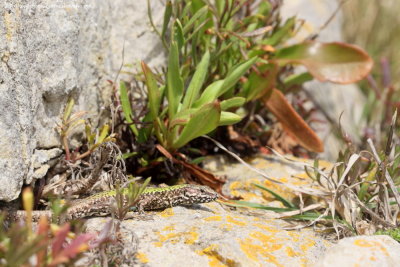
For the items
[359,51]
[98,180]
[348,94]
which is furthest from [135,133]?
[348,94]

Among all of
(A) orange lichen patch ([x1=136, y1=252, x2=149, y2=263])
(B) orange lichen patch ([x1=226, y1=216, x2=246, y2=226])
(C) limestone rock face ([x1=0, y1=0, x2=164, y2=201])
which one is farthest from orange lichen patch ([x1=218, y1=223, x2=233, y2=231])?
(C) limestone rock face ([x1=0, y1=0, x2=164, y2=201])

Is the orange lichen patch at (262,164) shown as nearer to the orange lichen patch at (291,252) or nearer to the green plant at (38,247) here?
the orange lichen patch at (291,252)

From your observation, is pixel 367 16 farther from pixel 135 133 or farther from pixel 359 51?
pixel 135 133

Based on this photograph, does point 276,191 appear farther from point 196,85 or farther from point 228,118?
point 196,85

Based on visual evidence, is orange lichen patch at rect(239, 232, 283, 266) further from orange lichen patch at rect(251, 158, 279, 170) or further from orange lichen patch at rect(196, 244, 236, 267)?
orange lichen patch at rect(251, 158, 279, 170)

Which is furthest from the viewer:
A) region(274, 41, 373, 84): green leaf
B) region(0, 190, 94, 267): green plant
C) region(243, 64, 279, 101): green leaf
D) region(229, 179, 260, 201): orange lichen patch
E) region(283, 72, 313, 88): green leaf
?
region(283, 72, 313, 88): green leaf

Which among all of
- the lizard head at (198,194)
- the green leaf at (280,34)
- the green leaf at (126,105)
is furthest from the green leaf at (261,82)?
the lizard head at (198,194)
